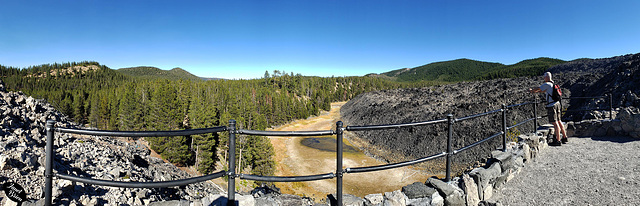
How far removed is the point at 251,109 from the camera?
186 ft

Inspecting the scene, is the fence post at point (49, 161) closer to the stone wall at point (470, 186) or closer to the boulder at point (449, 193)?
the stone wall at point (470, 186)

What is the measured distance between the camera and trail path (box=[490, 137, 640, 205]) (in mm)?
3738

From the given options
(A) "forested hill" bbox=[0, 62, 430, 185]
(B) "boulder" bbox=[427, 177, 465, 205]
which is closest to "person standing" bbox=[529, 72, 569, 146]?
(B) "boulder" bbox=[427, 177, 465, 205]

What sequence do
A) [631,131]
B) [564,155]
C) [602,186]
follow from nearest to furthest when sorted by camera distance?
[602,186] → [564,155] → [631,131]

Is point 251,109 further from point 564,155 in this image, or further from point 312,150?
point 564,155

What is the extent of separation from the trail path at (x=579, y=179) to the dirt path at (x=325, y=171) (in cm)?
1466

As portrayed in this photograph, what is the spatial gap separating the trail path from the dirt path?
48.1 ft

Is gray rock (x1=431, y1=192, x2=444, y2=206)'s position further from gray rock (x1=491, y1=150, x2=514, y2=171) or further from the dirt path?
the dirt path

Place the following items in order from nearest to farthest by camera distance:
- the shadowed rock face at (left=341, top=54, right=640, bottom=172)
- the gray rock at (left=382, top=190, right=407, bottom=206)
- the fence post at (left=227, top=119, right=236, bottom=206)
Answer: the fence post at (left=227, top=119, right=236, bottom=206) → the gray rock at (left=382, top=190, right=407, bottom=206) → the shadowed rock face at (left=341, top=54, right=640, bottom=172)

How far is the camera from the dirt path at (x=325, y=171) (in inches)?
808

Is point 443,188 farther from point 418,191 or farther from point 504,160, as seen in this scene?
point 504,160

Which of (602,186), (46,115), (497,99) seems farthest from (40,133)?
(497,99)

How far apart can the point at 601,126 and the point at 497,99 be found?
22.8 m

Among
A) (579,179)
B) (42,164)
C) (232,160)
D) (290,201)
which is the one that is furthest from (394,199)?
(42,164)
